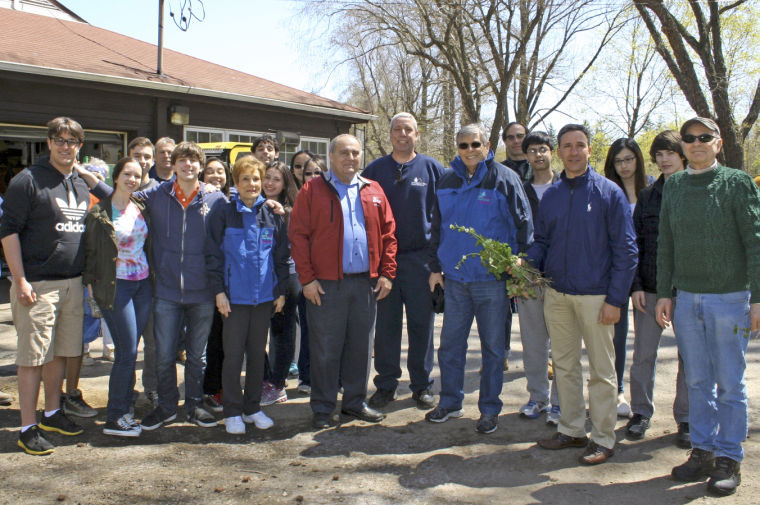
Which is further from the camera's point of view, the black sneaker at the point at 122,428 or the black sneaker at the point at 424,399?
the black sneaker at the point at 424,399

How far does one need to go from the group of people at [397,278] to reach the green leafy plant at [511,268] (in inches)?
5.0

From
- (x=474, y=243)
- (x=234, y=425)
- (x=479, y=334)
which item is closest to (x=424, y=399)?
(x=479, y=334)

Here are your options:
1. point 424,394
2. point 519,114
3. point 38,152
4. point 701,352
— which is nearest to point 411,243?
point 424,394

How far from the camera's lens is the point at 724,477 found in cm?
350

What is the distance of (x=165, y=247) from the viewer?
444 cm

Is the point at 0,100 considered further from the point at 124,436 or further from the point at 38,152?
A: the point at 124,436

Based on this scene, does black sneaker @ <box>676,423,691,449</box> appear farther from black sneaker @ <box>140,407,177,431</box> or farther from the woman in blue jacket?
black sneaker @ <box>140,407,177,431</box>

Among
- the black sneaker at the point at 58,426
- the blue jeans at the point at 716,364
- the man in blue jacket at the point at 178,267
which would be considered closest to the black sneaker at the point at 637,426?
the blue jeans at the point at 716,364

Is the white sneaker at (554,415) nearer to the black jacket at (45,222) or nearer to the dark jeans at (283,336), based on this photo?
the dark jeans at (283,336)

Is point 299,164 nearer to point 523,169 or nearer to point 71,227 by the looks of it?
point 523,169

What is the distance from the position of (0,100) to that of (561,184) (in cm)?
893

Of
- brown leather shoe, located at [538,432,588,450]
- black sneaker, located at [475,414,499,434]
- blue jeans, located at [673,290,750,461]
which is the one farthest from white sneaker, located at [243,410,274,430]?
blue jeans, located at [673,290,750,461]

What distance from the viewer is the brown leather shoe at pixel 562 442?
4.14 metres

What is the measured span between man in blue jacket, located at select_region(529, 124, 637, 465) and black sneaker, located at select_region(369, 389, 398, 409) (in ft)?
4.61
